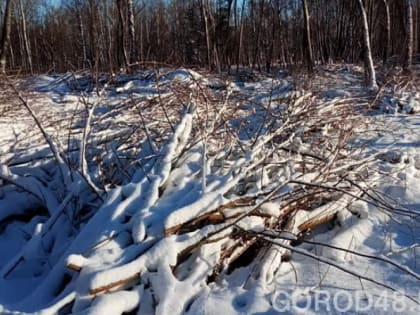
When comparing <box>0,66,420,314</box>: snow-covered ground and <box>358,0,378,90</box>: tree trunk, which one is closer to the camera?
<box>0,66,420,314</box>: snow-covered ground

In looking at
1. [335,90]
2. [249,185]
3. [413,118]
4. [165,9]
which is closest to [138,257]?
[249,185]

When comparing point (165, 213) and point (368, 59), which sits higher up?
point (368, 59)

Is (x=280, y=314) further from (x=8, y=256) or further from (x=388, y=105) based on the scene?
(x=388, y=105)

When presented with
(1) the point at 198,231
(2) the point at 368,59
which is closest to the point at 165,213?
(1) the point at 198,231

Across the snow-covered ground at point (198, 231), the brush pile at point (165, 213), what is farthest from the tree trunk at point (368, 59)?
the brush pile at point (165, 213)

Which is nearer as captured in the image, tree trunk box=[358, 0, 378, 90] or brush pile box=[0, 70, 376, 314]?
brush pile box=[0, 70, 376, 314]

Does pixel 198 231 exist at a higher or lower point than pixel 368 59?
lower

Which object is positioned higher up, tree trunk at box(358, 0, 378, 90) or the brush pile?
tree trunk at box(358, 0, 378, 90)

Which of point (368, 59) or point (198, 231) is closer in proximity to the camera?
point (198, 231)

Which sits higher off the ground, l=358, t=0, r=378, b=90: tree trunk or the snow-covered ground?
l=358, t=0, r=378, b=90: tree trunk

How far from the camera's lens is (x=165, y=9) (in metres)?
37.2

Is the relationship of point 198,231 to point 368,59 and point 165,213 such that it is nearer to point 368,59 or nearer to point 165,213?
point 165,213

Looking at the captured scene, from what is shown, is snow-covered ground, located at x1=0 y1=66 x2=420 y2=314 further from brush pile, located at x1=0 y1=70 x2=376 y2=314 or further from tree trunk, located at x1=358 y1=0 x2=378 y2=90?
tree trunk, located at x1=358 y1=0 x2=378 y2=90

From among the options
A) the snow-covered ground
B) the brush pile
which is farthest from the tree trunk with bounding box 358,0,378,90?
the brush pile
